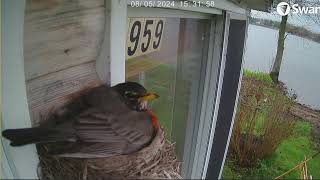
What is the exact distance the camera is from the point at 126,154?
0.73 m

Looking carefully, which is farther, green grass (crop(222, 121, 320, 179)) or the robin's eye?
green grass (crop(222, 121, 320, 179))

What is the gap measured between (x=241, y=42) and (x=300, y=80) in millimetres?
2281

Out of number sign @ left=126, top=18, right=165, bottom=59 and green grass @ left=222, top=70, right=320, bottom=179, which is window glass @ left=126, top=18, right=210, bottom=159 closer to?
number sign @ left=126, top=18, right=165, bottom=59

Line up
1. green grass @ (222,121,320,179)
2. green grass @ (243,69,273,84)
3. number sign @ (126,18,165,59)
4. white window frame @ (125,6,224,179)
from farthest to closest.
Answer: green grass @ (243,69,273,84)
green grass @ (222,121,320,179)
white window frame @ (125,6,224,179)
number sign @ (126,18,165,59)

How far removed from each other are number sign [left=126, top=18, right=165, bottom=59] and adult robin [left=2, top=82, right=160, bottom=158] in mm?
638

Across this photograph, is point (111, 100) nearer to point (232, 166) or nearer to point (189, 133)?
point (189, 133)

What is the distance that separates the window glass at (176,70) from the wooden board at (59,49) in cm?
76

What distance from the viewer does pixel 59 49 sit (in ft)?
2.50

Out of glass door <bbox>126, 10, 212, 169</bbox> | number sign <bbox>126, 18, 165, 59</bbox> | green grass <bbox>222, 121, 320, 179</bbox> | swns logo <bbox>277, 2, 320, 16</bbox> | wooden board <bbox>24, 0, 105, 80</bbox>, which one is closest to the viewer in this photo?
wooden board <bbox>24, 0, 105, 80</bbox>

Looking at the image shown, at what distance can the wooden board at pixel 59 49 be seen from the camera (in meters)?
0.71

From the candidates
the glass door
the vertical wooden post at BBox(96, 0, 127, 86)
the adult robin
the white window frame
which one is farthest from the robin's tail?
the white window frame

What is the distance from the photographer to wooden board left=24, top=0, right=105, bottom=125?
28.0 inches

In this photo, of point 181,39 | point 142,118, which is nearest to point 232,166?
point 181,39

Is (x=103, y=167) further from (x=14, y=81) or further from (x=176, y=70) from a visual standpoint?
(x=176, y=70)
